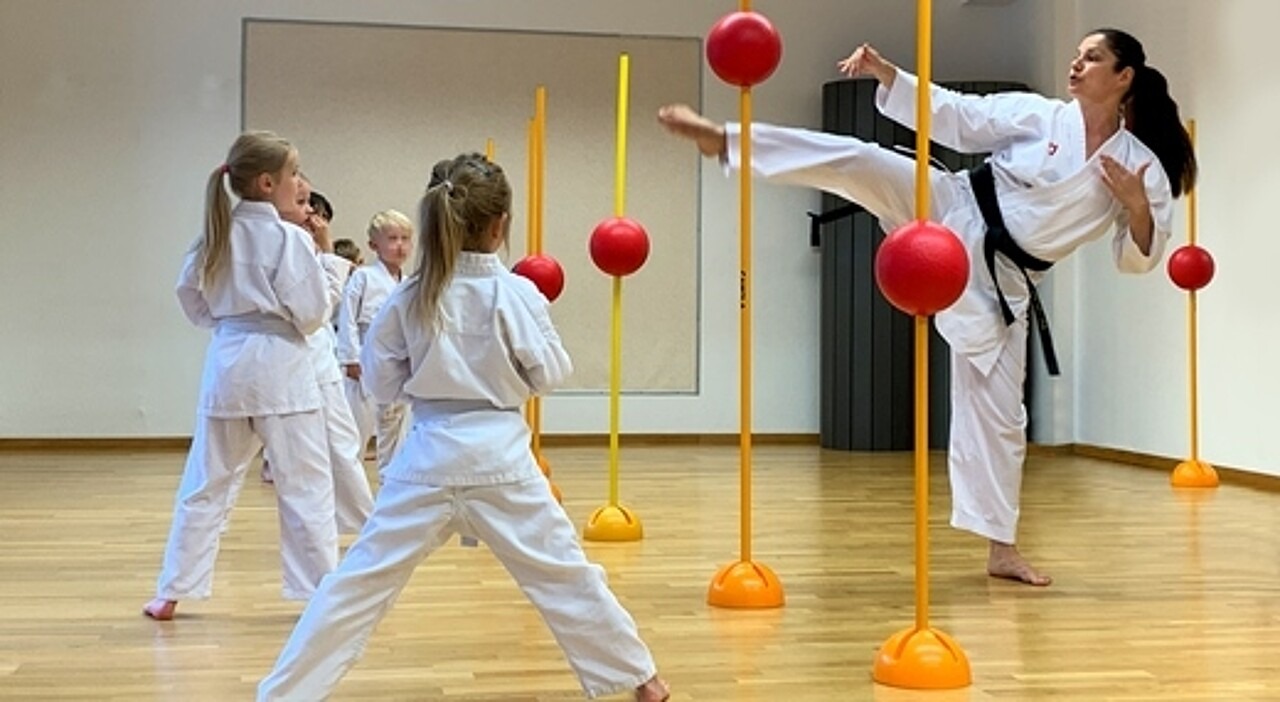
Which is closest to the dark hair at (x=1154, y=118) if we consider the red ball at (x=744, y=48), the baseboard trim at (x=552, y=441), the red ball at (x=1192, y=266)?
the red ball at (x=744, y=48)

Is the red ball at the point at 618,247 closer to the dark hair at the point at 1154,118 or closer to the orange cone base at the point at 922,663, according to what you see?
the dark hair at the point at 1154,118

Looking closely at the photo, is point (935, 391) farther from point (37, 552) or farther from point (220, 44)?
point (37, 552)

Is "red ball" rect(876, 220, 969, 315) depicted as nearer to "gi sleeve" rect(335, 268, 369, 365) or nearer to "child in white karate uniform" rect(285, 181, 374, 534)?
"child in white karate uniform" rect(285, 181, 374, 534)

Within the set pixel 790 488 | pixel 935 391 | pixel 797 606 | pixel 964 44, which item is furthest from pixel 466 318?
pixel 964 44

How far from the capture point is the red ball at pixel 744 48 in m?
3.25

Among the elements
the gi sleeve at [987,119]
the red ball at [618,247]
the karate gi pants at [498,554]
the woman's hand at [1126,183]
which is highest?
the gi sleeve at [987,119]

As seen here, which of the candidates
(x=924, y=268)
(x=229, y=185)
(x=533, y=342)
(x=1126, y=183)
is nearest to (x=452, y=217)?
(x=533, y=342)

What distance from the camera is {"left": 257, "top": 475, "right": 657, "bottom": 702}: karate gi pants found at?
225 centimetres

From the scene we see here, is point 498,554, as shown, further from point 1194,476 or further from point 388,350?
point 1194,476

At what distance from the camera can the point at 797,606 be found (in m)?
3.40

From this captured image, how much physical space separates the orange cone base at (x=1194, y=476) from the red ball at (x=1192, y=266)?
0.81m

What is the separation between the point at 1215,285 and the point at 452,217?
5469mm

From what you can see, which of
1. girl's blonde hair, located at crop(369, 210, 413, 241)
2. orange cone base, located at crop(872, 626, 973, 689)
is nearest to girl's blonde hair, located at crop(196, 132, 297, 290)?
orange cone base, located at crop(872, 626, 973, 689)

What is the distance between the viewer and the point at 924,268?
251 cm
